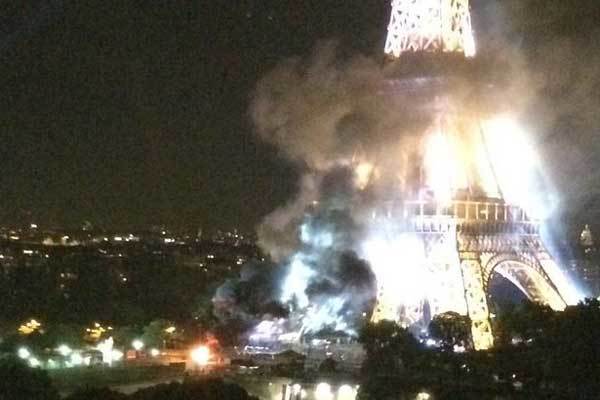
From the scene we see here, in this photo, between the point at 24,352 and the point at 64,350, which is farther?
the point at 64,350

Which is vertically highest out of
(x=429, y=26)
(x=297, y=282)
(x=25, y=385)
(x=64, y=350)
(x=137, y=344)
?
(x=429, y=26)

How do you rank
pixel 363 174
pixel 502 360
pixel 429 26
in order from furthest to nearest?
pixel 363 174
pixel 429 26
pixel 502 360

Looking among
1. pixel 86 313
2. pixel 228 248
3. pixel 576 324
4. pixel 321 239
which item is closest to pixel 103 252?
pixel 228 248

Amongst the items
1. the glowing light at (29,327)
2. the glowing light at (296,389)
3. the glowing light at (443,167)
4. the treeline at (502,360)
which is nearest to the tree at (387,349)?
the treeline at (502,360)

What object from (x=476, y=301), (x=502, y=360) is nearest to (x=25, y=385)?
(x=502, y=360)

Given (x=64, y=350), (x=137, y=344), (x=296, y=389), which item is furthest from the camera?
(x=137, y=344)

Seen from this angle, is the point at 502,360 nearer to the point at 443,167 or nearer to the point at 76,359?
the point at 443,167

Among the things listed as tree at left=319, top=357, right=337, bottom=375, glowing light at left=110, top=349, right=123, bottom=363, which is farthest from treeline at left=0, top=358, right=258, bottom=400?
glowing light at left=110, top=349, right=123, bottom=363

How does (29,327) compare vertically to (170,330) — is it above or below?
above
